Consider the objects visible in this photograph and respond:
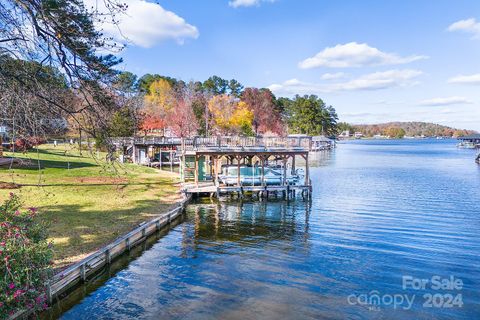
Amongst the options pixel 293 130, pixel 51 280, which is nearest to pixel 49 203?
pixel 51 280

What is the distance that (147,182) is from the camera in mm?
35844

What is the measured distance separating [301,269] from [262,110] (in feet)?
306

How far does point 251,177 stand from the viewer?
3522cm

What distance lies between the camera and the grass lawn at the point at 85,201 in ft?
52.7

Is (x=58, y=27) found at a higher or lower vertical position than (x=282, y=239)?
higher

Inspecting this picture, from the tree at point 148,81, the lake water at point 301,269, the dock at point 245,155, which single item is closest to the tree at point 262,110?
the tree at point 148,81

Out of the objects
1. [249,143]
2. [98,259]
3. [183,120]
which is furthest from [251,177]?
[183,120]

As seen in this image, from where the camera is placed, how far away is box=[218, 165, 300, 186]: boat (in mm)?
34594

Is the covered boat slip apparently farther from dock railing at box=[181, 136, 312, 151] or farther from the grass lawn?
the grass lawn

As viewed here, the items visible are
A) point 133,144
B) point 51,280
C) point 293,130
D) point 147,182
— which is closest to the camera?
point 51,280

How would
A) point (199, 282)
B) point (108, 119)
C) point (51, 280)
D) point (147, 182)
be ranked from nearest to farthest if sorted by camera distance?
point (108, 119) < point (51, 280) < point (199, 282) < point (147, 182)

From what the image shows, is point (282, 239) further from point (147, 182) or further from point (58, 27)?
point (147, 182)

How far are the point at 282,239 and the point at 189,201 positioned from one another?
41.1ft

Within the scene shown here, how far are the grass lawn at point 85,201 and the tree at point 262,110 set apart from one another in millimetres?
69098
